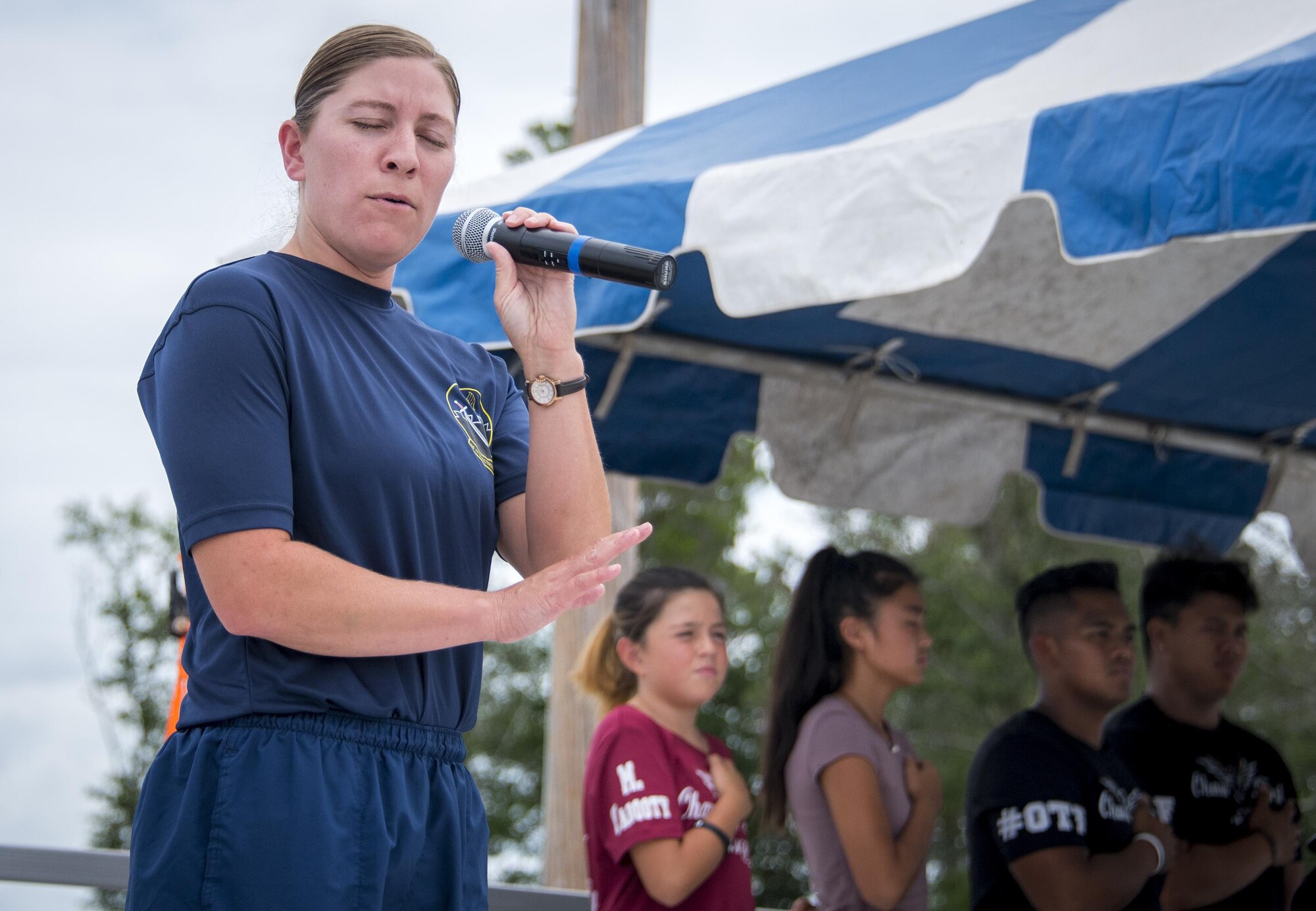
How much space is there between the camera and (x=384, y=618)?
1.25 m

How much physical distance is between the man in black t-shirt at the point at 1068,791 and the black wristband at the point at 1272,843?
15.0 inches

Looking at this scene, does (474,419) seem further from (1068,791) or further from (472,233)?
(1068,791)

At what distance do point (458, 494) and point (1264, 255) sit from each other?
2.43m

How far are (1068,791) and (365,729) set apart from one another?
1978 millimetres

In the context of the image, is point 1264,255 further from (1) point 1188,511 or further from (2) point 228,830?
(2) point 228,830

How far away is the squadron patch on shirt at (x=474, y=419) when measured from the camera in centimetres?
156

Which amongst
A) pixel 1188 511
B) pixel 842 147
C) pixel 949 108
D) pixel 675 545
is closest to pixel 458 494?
pixel 842 147

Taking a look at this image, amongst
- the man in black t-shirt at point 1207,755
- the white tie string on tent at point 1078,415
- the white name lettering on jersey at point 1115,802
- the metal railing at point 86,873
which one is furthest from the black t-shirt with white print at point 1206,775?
the metal railing at point 86,873

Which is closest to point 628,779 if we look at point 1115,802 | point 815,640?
point 815,640

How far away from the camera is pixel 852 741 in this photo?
115 inches

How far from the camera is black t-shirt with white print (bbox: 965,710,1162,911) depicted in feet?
9.02

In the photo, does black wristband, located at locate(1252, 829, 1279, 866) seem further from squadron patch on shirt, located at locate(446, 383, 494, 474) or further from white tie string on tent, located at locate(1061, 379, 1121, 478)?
squadron patch on shirt, located at locate(446, 383, 494, 474)

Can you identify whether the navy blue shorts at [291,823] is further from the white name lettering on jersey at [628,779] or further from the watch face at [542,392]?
the white name lettering on jersey at [628,779]

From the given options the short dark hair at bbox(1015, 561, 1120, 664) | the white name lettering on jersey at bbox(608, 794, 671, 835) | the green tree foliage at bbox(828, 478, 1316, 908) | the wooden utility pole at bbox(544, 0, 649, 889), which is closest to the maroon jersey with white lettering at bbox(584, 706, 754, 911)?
the white name lettering on jersey at bbox(608, 794, 671, 835)
